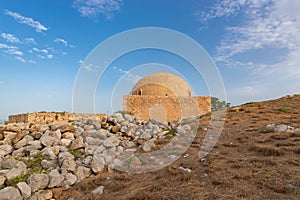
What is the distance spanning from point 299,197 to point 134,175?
238 centimetres

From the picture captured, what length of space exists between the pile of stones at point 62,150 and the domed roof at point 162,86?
10.6 meters

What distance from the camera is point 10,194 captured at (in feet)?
9.12

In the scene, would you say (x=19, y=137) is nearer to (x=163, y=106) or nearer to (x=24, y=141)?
(x=24, y=141)

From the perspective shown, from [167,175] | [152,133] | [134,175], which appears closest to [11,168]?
[134,175]

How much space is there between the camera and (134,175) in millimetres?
3703

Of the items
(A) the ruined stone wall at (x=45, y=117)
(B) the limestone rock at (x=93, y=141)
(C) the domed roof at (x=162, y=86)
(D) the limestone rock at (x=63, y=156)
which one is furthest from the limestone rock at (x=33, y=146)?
(C) the domed roof at (x=162, y=86)

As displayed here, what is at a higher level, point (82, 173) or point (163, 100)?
point (163, 100)

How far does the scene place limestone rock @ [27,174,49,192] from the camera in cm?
306

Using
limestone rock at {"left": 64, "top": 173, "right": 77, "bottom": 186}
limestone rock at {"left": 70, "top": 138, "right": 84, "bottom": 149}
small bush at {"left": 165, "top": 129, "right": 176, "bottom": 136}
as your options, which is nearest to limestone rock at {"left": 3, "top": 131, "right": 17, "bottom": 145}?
limestone rock at {"left": 70, "top": 138, "right": 84, "bottom": 149}

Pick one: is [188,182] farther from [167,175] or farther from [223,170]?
[223,170]

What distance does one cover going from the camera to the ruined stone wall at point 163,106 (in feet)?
51.3

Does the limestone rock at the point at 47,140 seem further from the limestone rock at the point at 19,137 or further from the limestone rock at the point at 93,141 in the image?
the limestone rock at the point at 93,141

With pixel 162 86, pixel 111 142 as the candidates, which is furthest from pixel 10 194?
pixel 162 86

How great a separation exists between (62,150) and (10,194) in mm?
1576
